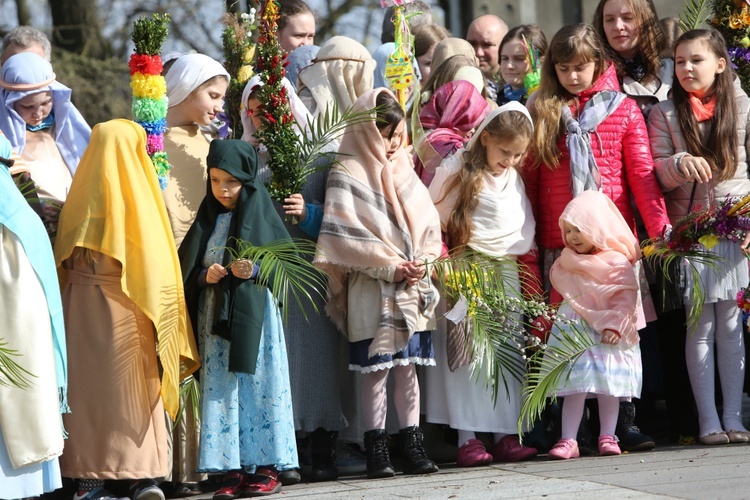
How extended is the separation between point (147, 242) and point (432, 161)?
205cm

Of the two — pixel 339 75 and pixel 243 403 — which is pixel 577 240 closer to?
pixel 339 75

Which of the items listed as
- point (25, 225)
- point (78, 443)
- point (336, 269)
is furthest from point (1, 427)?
point (336, 269)

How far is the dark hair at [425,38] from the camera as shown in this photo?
935 cm

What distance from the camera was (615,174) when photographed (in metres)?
7.74

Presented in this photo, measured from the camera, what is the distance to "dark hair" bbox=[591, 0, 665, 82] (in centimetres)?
827

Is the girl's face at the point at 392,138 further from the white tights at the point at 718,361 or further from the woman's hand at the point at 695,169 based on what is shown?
the white tights at the point at 718,361

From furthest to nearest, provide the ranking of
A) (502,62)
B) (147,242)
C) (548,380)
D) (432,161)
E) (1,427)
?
(502,62) → (432,161) → (548,380) → (147,242) → (1,427)

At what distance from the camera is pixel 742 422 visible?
812cm

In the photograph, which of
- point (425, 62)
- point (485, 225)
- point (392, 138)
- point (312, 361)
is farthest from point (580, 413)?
point (425, 62)

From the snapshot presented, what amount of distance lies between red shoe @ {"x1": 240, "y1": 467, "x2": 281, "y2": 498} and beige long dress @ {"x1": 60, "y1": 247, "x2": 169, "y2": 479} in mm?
428

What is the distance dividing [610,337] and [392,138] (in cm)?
165

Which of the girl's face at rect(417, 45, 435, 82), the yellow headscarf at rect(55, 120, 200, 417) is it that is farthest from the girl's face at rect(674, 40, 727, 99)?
the yellow headscarf at rect(55, 120, 200, 417)

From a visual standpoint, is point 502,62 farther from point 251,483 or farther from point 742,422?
point 251,483

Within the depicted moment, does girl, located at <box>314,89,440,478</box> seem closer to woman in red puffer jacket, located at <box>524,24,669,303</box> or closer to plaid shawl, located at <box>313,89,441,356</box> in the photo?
plaid shawl, located at <box>313,89,441,356</box>
